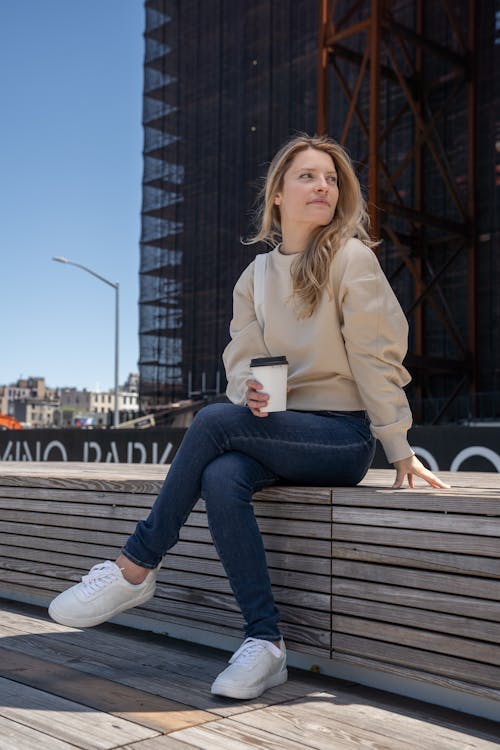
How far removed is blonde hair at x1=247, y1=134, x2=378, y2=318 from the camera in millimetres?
2750

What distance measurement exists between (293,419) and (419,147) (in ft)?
67.7

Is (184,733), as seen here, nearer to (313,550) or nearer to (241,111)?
(313,550)

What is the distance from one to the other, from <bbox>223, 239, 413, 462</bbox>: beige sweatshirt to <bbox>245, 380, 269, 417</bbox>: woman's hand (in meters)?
0.28

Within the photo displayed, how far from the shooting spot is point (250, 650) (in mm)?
2461

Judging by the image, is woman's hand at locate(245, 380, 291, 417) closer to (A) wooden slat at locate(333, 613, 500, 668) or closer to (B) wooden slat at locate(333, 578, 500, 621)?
(B) wooden slat at locate(333, 578, 500, 621)

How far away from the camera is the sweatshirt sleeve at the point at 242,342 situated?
Answer: 9.53 feet

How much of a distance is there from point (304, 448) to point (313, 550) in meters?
0.35

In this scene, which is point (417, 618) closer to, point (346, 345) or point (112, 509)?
point (346, 345)

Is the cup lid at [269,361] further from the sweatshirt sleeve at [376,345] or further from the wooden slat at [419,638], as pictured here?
the wooden slat at [419,638]

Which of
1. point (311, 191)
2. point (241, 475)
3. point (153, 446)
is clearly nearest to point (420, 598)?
point (241, 475)

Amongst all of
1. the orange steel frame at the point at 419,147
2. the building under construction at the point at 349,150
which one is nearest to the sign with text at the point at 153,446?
the building under construction at the point at 349,150

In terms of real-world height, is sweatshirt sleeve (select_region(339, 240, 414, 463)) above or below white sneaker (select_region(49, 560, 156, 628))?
above

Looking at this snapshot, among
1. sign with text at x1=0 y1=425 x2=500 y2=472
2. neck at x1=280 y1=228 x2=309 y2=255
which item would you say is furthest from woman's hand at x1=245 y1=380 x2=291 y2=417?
sign with text at x1=0 y1=425 x2=500 y2=472

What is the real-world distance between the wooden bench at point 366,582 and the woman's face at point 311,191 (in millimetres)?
928
